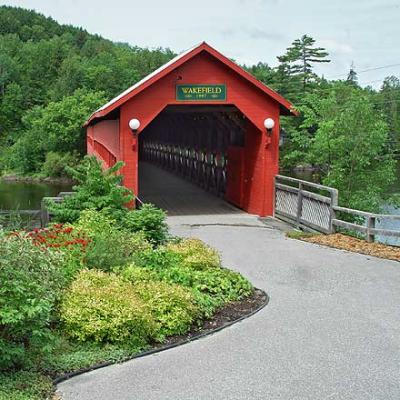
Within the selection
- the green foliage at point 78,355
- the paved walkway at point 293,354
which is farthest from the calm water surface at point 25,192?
the green foliage at point 78,355

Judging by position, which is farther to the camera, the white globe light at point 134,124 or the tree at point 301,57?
the tree at point 301,57

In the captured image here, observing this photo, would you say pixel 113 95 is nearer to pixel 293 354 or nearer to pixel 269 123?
pixel 269 123

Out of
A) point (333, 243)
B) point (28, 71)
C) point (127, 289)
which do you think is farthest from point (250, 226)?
point (28, 71)

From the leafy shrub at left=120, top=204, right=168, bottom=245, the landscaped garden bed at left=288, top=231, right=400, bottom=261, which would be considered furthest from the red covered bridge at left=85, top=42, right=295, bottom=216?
the leafy shrub at left=120, top=204, right=168, bottom=245

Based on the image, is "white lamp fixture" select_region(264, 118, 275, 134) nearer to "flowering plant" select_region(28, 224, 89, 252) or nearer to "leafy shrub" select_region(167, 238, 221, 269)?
"leafy shrub" select_region(167, 238, 221, 269)

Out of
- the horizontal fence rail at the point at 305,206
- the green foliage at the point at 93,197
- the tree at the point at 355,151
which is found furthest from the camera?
the tree at the point at 355,151

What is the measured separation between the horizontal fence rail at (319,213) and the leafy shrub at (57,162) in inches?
1383

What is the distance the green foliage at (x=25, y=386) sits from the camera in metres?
4.70

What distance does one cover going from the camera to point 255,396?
4.95 metres

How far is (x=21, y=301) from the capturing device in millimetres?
5000

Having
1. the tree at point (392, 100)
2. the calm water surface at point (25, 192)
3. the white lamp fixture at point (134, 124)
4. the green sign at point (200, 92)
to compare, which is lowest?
the calm water surface at point (25, 192)

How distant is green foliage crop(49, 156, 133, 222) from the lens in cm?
1124

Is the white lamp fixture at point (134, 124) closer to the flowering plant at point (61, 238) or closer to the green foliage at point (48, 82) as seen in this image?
the flowering plant at point (61, 238)

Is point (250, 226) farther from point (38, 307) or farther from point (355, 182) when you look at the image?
point (38, 307)
